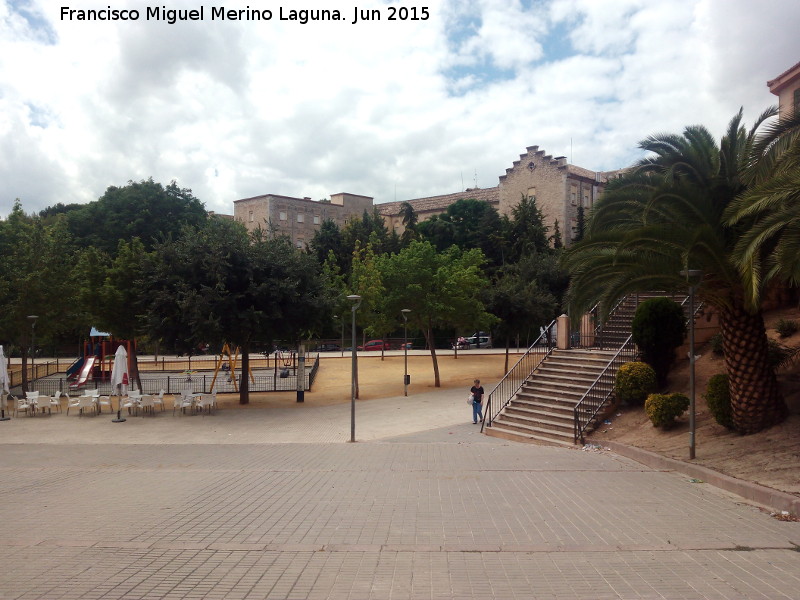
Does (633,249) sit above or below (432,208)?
below

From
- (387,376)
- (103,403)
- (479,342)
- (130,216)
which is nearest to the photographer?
(103,403)

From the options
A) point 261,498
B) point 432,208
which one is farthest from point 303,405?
point 432,208

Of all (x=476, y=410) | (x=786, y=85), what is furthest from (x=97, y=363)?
(x=786, y=85)

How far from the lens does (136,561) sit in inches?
249

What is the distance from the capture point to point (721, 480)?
9.50 m

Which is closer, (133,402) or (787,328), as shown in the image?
(787,328)

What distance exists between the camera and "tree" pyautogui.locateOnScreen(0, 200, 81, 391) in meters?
26.5

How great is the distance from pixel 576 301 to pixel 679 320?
374 centimetres

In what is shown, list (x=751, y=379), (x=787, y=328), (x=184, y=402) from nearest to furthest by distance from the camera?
(x=751, y=379)
(x=787, y=328)
(x=184, y=402)

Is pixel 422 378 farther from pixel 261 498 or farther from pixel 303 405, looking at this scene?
pixel 261 498

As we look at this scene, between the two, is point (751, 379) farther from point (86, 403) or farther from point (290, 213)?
point (290, 213)

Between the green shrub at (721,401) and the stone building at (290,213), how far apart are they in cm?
7159

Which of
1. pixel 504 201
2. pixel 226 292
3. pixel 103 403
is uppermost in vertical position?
pixel 504 201

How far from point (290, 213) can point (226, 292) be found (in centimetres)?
6367
